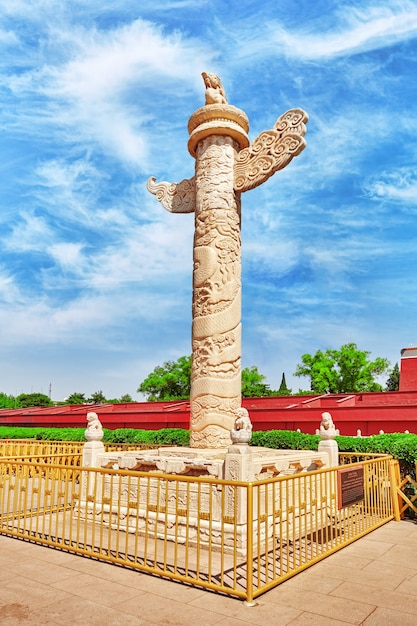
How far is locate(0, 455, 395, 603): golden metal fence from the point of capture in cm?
412

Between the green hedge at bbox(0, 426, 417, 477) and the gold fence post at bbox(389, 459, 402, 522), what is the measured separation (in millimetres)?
295

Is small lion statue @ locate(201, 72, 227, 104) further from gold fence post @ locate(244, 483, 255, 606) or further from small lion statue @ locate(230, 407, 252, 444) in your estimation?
gold fence post @ locate(244, 483, 255, 606)

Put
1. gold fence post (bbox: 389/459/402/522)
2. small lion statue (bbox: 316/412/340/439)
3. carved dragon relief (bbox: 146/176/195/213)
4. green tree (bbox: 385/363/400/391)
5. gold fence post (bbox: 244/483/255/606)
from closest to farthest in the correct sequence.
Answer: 1. gold fence post (bbox: 244/483/255/606)
2. gold fence post (bbox: 389/459/402/522)
3. small lion statue (bbox: 316/412/340/439)
4. carved dragon relief (bbox: 146/176/195/213)
5. green tree (bbox: 385/363/400/391)

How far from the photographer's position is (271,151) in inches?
305

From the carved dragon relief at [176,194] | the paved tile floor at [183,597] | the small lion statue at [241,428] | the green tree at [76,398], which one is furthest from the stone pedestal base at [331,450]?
the green tree at [76,398]

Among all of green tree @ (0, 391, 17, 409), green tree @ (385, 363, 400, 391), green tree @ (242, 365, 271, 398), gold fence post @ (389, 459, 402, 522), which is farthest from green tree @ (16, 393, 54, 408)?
gold fence post @ (389, 459, 402, 522)

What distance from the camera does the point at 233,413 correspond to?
7.18m

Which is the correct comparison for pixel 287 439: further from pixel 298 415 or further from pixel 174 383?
pixel 174 383

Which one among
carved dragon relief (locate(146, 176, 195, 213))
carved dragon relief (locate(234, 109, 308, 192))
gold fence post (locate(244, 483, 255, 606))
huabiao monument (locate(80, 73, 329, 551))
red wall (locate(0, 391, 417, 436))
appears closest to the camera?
gold fence post (locate(244, 483, 255, 606))

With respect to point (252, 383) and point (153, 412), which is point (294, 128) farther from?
point (252, 383)

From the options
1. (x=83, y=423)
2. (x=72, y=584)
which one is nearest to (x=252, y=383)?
(x=83, y=423)

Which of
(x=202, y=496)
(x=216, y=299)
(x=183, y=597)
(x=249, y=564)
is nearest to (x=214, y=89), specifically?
(x=216, y=299)

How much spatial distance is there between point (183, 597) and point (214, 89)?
741 cm

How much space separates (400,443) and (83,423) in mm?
11408
